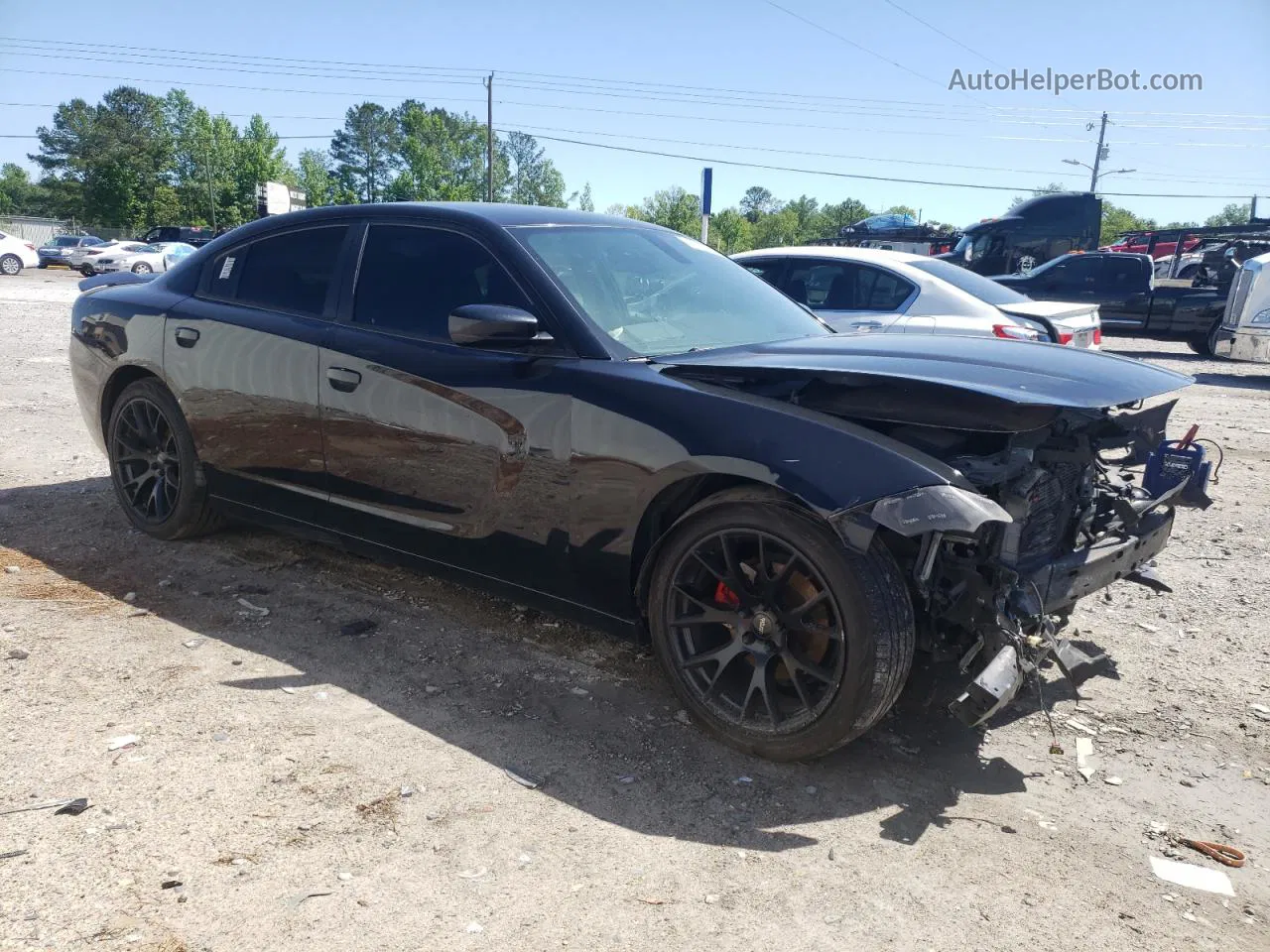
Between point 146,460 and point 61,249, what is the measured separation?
42.3 metres

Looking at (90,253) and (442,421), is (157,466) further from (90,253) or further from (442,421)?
(90,253)

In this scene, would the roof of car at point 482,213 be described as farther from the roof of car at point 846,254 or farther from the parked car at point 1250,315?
the parked car at point 1250,315

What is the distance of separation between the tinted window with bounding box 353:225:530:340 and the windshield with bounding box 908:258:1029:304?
539 cm

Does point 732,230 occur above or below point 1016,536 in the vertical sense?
above

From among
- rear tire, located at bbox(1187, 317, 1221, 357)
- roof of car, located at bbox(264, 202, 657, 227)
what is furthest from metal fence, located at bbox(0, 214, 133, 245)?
roof of car, located at bbox(264, 202, 657, 227)

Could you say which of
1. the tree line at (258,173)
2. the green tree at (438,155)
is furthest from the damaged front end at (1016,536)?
the green tree at (438,155)

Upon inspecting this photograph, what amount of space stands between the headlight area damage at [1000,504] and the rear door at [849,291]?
4495 millimetres

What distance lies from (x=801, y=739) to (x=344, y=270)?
8.75ft

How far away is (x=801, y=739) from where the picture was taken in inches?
114

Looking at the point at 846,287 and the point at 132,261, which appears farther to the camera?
the point at 132,261

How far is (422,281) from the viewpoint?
3.88 m

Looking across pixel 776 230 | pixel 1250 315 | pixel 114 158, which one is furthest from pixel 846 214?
pixel 1250 315

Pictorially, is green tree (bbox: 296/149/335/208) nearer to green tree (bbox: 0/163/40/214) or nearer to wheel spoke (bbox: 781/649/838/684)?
green tree (bbox: 0/163/40/214)

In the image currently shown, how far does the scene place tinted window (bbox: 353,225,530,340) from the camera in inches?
145
